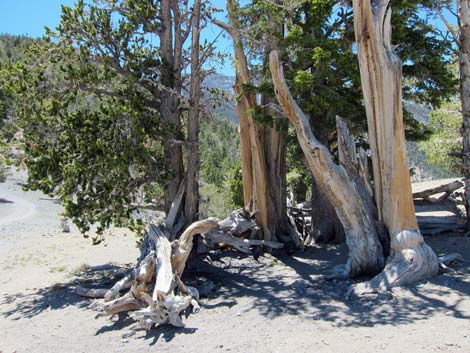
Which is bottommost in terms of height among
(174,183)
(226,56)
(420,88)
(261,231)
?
(261,231)

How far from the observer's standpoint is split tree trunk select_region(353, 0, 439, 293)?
732cm

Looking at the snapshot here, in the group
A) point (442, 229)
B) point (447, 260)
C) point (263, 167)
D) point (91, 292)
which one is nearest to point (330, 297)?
point (447, 260)

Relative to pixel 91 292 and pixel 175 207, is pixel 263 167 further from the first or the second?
pixel 91 292

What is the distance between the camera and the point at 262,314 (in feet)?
20.5

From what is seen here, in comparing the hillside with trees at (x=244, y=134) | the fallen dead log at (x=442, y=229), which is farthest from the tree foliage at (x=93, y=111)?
the fallen dead log at (x=442, y=229)

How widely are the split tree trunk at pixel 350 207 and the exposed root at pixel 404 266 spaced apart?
42cm

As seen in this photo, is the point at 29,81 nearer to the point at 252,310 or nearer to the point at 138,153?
the point at 138,153

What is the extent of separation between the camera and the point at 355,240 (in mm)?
7625

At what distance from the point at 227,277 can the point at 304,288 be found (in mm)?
1903

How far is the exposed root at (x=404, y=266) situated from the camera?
6641 millimetres

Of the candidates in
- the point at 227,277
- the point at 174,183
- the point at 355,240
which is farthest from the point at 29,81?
the point at 355,240

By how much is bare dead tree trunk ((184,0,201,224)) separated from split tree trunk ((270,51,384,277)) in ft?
8.61

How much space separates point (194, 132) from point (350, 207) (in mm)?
3800

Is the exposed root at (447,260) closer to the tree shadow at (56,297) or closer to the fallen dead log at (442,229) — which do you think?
the fallen dead log at (442,229)
